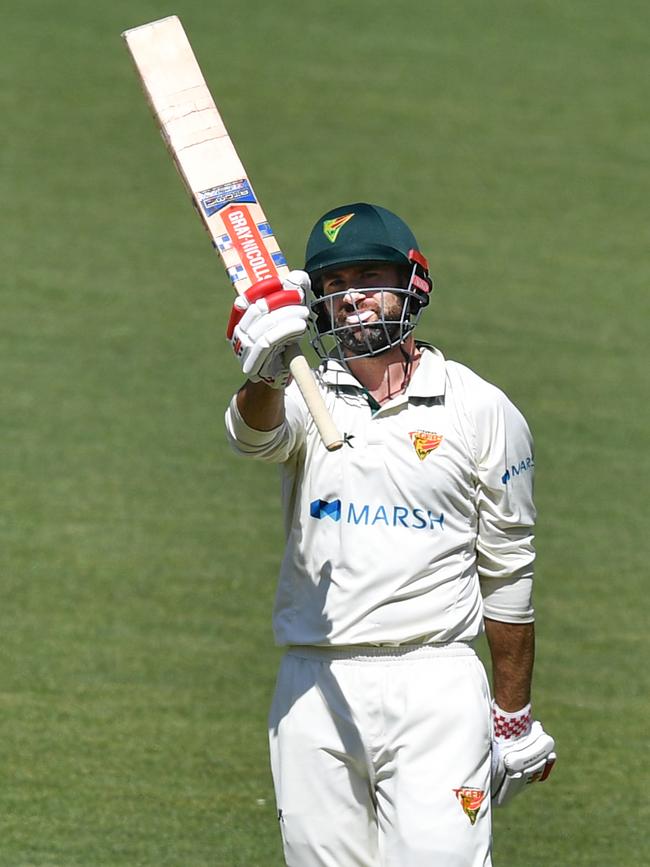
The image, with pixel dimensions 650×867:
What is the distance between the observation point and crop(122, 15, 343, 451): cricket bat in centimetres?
373

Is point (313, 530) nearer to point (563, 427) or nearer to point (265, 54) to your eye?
point (563, 427)

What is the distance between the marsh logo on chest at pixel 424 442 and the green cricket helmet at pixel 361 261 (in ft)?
0.73

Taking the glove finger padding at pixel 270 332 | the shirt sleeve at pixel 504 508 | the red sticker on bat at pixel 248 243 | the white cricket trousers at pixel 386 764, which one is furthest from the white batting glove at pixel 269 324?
the white cricket trousers at pixel 386 764

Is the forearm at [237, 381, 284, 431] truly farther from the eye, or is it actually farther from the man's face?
the eye

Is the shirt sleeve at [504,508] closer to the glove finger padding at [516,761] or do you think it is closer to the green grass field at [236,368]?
the glove finger padding at [516,761]

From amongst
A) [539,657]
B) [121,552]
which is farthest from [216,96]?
[539,657]

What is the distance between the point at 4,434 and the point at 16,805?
3.46 metres

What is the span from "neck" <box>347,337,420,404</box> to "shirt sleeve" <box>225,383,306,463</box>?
7.0 inches

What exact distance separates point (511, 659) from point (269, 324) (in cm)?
118

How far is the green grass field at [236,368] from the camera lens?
5.88 metres

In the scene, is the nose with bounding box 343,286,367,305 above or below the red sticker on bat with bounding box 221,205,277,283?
below

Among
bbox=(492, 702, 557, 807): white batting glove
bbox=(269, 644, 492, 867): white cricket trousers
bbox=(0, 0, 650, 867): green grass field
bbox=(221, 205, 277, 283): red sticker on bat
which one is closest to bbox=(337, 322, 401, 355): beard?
bbox=(221, 205, 277, 283): red sticker on bat

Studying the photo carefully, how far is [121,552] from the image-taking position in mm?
7629

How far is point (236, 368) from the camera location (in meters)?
9.38
